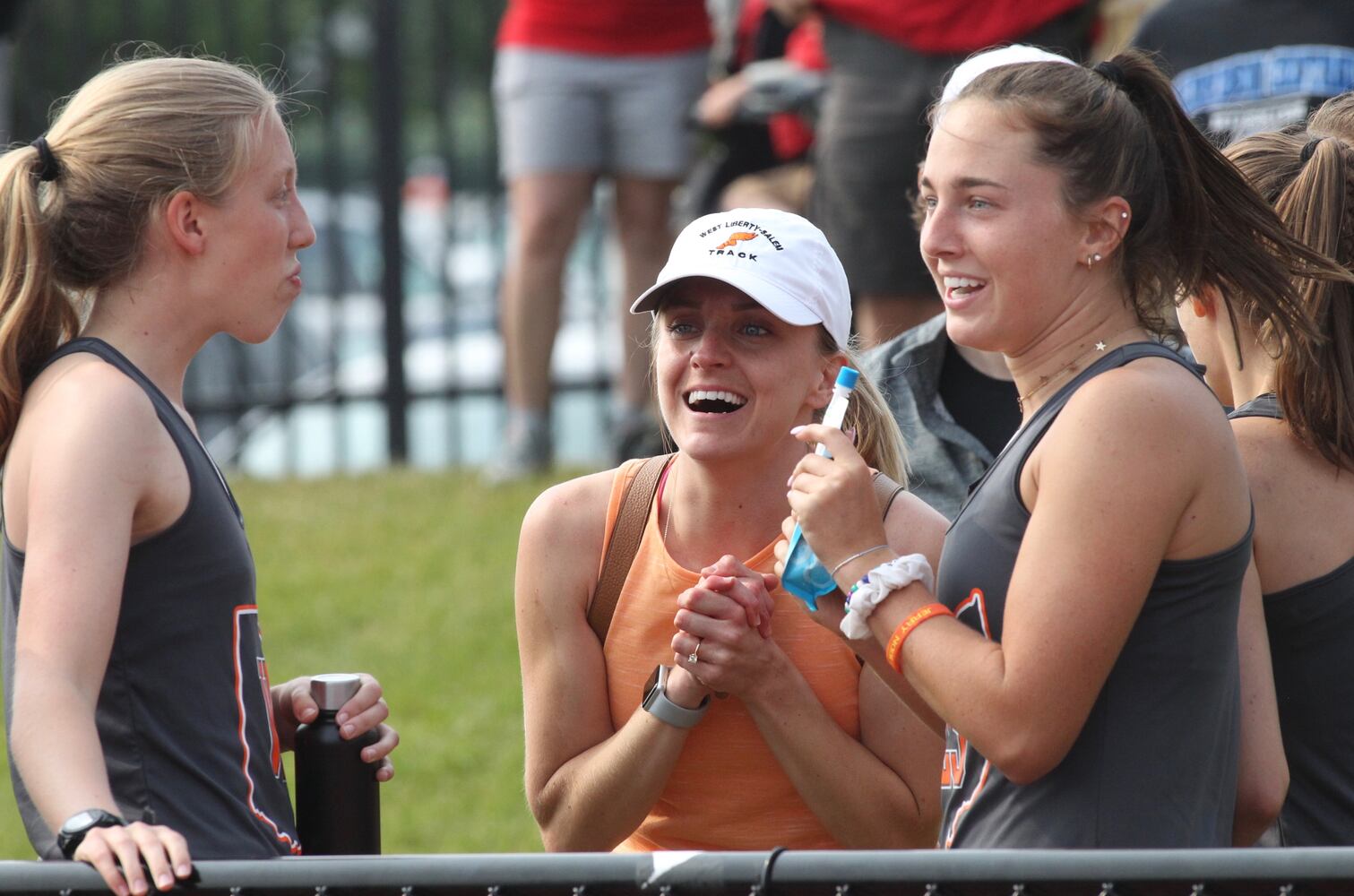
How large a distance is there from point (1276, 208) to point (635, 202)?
14.3 feet

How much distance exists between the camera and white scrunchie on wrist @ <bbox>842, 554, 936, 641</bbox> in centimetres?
220

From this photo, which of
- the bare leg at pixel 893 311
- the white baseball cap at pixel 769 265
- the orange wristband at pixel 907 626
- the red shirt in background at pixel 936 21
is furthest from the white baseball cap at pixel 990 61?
the red shirt in background at pixel 936 21

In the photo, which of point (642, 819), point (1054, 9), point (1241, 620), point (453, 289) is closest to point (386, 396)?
point (453, 289)

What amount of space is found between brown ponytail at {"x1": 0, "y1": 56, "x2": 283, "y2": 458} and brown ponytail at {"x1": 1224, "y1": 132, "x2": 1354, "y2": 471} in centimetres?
152

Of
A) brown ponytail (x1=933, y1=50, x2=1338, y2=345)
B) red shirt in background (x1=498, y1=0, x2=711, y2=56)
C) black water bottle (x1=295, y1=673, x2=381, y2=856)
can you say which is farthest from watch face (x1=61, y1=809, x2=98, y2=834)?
red shirt in background (x1=498, y1=0, x2=711, y2=56)

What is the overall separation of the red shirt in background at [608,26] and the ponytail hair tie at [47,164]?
4368 millimetres

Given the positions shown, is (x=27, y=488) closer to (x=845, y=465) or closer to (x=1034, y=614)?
(x=845, y=465)

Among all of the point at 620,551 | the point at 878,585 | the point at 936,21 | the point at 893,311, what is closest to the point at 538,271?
the point at 893,311

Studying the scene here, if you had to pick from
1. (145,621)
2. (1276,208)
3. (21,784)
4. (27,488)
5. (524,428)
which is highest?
(1276,208)

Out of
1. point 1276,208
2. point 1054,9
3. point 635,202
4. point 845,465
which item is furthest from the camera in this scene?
point 635,202

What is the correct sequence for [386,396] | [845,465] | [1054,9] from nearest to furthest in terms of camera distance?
[845,465]
[1054,9]
[386,396]

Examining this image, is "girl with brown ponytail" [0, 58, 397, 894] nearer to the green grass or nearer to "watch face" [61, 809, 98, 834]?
"watch face" [61, 809, 98, 834]

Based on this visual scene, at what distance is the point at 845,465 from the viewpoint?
2.26 meters

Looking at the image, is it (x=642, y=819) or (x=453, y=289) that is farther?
(x=453, y=289)
